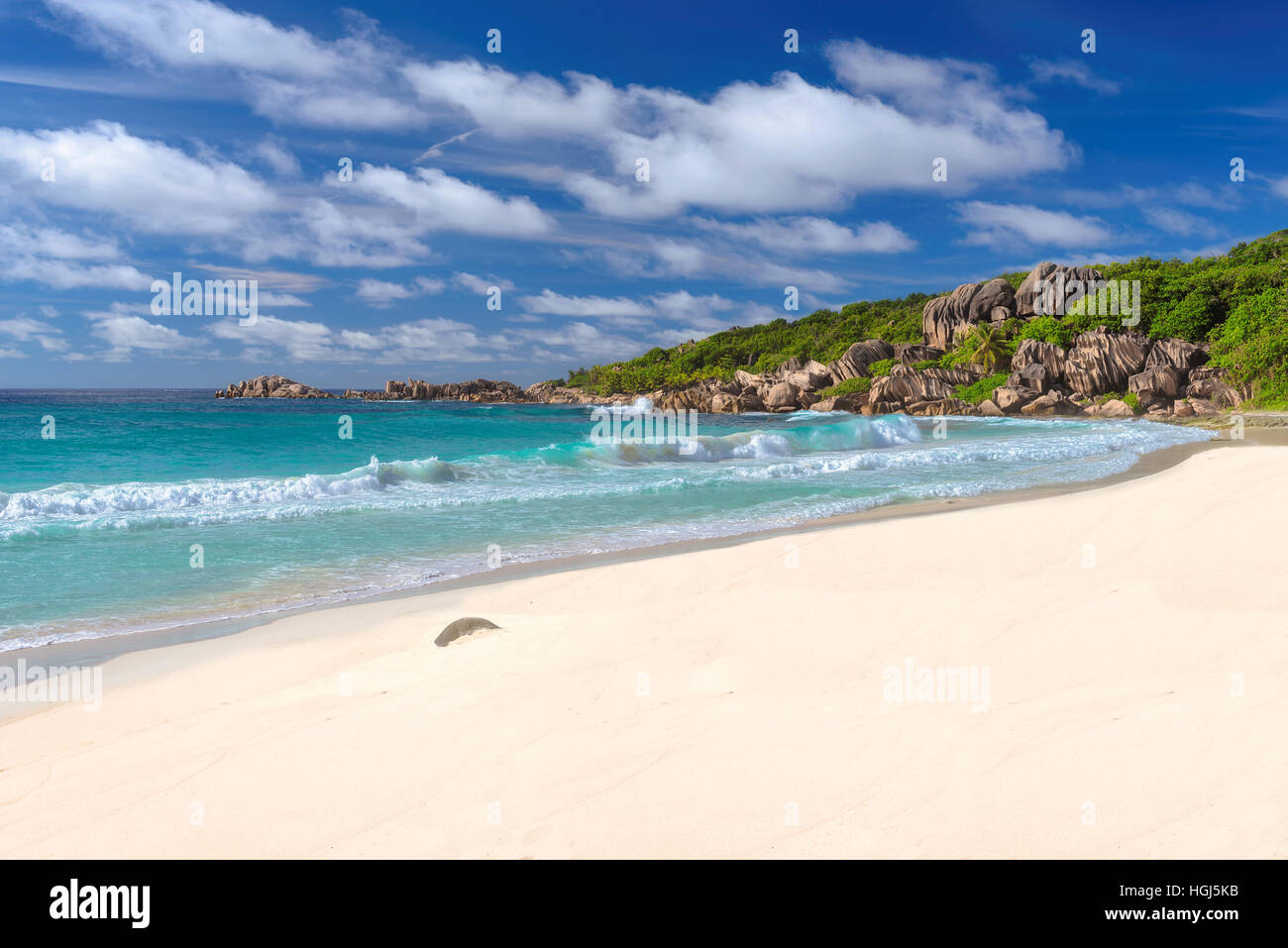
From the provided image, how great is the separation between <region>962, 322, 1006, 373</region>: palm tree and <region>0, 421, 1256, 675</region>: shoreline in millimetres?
50837

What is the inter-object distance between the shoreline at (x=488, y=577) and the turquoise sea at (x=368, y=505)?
0.24 metres

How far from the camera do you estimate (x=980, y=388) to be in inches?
2387

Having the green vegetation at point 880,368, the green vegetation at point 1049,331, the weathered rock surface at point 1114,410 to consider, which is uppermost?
the green vegetation at point 1049,331

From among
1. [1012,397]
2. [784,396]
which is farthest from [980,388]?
[784,396]

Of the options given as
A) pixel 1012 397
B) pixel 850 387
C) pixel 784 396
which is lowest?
pixel 1012 397

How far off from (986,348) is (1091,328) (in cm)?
859

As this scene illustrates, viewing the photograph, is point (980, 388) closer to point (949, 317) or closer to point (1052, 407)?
point (1052, 407)

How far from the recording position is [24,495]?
49.0ft

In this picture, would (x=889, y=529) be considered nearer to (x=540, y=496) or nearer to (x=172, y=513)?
(x=540, y=496)

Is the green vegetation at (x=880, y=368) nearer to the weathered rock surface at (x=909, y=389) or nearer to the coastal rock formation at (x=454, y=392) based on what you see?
the weathered rock surface at (x=909, y=389)

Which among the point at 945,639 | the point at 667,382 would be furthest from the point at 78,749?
the point at 667,382

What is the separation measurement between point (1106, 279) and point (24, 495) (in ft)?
267

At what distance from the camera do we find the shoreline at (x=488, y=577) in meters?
6.65

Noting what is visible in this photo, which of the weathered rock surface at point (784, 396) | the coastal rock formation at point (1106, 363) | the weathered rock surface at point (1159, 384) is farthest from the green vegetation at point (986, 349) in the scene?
the weathered rock surface at point (784, 396)
